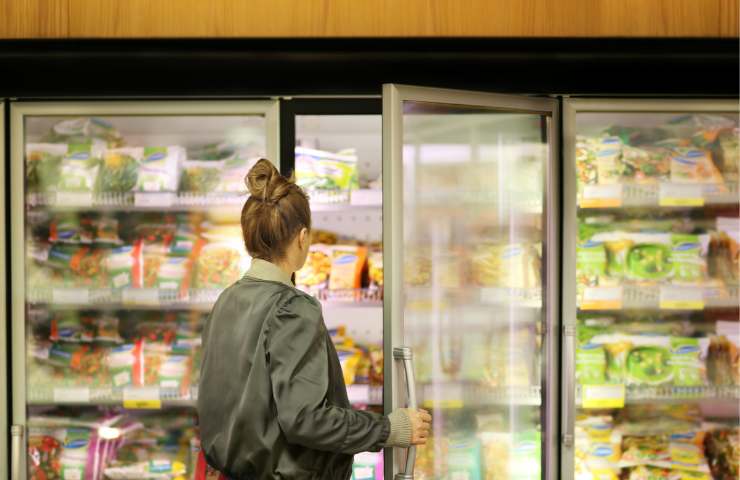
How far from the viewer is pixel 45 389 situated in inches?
91.1

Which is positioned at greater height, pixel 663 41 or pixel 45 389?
pixel 663 41

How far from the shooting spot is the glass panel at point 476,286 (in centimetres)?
212

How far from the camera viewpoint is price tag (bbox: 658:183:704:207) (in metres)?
2.32

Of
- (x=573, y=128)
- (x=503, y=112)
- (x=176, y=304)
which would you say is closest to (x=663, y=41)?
(x=573, y=128)

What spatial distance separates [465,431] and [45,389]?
1.46m

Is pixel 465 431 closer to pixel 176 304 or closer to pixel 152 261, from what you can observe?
pixel 176 304

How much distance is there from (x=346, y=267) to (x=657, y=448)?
1.34m

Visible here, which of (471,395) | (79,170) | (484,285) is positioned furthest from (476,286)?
(79,170)

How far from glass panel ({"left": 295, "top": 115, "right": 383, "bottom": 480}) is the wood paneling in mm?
363

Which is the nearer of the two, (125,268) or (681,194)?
(681,194)

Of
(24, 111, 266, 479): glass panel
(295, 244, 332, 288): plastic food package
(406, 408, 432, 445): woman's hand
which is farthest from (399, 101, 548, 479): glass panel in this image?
(24, 111, 266, 479): glass panel

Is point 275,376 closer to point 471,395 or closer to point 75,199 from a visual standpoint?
point 471,395

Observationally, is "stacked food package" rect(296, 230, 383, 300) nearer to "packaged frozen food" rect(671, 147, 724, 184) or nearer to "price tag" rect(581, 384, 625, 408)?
"price tag" rect(581, 384, 625, 408)

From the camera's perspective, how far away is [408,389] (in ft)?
5.70
